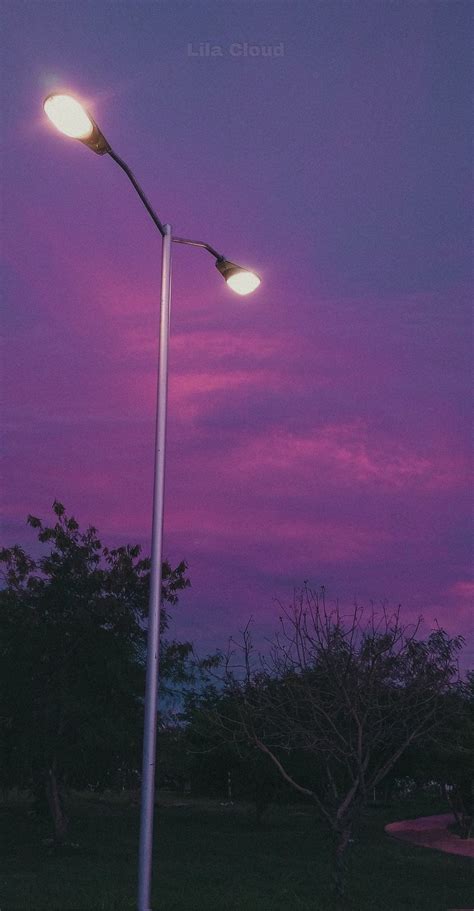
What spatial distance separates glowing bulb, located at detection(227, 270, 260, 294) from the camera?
11805 mm

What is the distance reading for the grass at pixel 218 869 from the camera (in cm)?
1466

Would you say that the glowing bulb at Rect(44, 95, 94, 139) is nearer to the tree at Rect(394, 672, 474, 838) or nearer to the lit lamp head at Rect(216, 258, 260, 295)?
the lit lamp head at Rect(216, 258, 260, 295)

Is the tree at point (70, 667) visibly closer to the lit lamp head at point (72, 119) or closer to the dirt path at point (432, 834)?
the dirt path at point (432, 834)

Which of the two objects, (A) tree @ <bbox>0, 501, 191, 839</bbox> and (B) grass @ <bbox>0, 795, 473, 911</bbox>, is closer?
(B) grass @ <bbox>0, 795, 473, 911</bbox>

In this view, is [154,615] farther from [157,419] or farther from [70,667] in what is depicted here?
[70,667]

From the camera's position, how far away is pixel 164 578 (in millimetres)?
28750

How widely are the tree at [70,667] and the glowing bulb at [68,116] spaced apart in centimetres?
1864

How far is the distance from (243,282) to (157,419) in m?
2.35

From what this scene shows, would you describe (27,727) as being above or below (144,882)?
above

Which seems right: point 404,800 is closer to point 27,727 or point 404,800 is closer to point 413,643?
point 27,727

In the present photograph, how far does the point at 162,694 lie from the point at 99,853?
560 centimetres

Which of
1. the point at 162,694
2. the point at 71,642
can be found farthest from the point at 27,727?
the point at 162,694

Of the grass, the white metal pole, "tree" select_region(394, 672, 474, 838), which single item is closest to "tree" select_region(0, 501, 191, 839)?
the grass

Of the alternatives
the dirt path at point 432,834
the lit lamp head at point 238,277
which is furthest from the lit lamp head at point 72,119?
the dirt path at point 432,834
